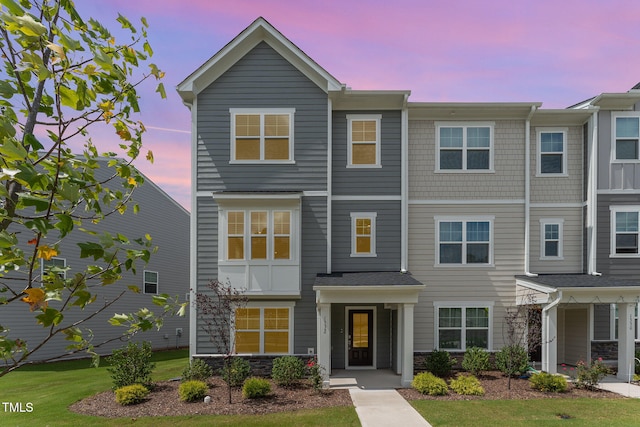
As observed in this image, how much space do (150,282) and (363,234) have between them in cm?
1364

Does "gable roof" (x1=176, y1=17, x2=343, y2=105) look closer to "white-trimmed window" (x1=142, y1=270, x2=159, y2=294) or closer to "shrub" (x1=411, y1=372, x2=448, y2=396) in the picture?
"shrub" (x1=411, y1=372, x2=448, y2=396)

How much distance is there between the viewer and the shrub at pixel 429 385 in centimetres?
1157

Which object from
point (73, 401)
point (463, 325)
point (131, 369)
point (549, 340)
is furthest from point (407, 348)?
point (73, 401)

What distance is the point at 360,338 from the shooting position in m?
14.6

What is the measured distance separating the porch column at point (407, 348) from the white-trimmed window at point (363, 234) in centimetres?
262

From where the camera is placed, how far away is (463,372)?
13.8 meters

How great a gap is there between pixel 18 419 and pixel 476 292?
14.4 meters

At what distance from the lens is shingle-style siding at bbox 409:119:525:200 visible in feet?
48.3

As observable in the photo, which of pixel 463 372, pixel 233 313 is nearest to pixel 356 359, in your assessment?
pixel 463 372

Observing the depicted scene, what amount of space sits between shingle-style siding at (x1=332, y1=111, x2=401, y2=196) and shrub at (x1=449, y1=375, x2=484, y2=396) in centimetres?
651

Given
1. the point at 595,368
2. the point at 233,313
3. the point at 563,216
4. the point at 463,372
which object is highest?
the point at 563,216

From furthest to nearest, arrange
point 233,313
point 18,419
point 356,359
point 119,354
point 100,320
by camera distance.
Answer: point 100,320 → point 356,359 → point 233,313 → point 119,354 → point 18,419

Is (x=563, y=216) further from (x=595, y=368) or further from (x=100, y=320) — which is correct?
(x=100, y=320)

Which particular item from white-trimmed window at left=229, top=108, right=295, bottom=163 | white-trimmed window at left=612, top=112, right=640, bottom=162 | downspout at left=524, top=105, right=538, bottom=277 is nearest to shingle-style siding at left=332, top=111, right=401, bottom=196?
white-trimmed window at left=229, top=108, right=295, bottom=163
